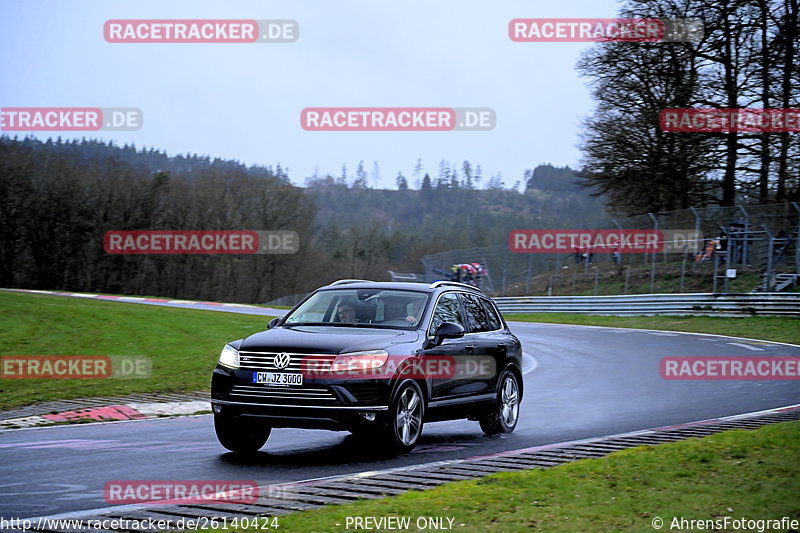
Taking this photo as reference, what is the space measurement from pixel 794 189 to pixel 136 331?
32057 mm

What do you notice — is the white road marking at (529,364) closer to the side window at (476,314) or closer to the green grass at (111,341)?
the green grass at (111,341)

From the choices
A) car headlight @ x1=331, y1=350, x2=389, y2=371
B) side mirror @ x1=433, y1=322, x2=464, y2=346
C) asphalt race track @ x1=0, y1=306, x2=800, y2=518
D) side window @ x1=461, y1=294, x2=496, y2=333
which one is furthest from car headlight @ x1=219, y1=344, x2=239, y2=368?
side window @ x1=461, y1=294, x2=496, y2=333

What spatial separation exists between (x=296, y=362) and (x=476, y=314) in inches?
133

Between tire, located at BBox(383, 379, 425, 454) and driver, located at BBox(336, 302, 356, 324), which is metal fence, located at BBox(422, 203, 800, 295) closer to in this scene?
driver, located at BBox(336, 302, 356, 324)

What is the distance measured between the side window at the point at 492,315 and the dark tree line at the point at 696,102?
112ft

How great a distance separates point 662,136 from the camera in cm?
4591

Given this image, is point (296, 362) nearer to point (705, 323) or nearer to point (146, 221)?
point (705, 323)

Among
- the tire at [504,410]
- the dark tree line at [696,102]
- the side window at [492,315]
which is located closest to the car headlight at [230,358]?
the tire at [504,410]

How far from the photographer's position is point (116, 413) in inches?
493

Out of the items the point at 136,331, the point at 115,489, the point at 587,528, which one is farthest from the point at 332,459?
the point at 136,331

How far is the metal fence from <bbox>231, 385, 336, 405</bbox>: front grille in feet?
97.5

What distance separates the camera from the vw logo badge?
9008 millimetres

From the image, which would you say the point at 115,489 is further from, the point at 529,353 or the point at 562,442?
the point at 529,353

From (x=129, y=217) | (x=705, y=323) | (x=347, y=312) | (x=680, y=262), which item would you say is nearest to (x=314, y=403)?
(x=347, y=312)
